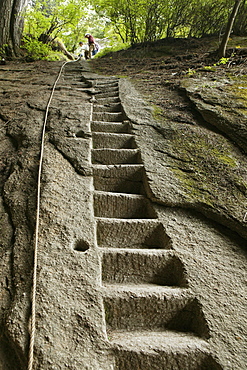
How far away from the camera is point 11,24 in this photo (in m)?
8.05

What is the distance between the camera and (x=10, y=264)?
1.63 meters

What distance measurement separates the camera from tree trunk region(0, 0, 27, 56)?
25.3ft

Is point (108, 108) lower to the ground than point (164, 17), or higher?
lower

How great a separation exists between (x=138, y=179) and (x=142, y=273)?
42.9 inches

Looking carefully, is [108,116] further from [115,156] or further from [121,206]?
[121,206]

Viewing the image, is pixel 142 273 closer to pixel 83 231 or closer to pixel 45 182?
pixel 83 231

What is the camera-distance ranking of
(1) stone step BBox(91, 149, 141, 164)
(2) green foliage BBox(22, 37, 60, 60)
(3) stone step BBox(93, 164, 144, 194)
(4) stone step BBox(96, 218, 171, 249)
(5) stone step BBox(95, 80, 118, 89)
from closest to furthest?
(4) stone step BBox(96, 218, 171, 249) < (3) stone step BBox(93, 164, 144, 194) < (1) stone step BBox(91, 149, 141, 164) < (5) stone step BBox(95, 80, 118, 89) < (2) green foliage BBox(22, 37, 60, 60)

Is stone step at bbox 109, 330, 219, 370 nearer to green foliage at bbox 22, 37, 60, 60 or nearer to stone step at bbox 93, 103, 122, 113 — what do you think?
stone step at bbox 93, 103, 122, 113

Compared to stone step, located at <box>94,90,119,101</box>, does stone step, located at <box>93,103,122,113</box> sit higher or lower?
lower

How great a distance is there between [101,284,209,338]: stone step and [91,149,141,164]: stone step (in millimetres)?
1544

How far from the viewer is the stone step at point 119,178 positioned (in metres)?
2.56

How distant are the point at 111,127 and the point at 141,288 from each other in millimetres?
2317

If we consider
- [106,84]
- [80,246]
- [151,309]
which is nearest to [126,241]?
[80,246]

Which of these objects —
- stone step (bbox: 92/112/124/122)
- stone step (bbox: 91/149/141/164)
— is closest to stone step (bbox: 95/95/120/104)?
stone step (bbox: 92/112/124/122)
